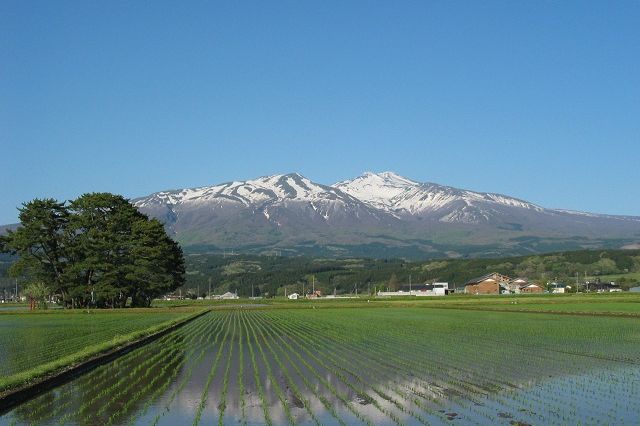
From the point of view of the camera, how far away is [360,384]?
664 inches

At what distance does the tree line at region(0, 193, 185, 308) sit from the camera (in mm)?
70438

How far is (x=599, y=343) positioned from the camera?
1075 inches

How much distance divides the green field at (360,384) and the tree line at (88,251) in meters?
43.3

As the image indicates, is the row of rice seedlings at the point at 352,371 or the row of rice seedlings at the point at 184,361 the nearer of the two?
the row of rice seedlings at the point at 352,371

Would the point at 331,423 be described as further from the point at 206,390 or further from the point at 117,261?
the point at 117,261

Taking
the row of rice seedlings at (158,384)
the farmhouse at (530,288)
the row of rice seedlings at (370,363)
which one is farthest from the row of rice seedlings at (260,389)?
the farmhouse at (530,288)

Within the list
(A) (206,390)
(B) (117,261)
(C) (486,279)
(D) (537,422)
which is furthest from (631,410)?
(C) (486,279)

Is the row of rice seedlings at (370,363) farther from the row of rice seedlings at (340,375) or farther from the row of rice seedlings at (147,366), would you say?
the row of rice seedlings at (147,366)

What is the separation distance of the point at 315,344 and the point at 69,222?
169ft

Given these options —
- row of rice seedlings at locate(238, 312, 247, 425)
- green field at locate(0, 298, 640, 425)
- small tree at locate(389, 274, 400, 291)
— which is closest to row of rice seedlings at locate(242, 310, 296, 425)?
green field at locate(0, 298, 640, 425)

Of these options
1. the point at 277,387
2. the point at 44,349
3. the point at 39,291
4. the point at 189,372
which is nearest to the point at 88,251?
the point at 39,291

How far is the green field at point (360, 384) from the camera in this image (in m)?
13.1

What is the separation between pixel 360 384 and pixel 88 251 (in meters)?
58.7

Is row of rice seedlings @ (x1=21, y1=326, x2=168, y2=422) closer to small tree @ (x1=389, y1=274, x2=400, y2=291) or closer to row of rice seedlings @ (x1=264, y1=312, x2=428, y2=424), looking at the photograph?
row of rice seedlings @ (x1=264, y1=312, x2=428, y2=424)
